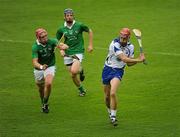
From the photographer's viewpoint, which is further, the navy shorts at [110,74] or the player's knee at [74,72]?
the player's knee at [74,72]

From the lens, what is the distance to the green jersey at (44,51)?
20.6 metres

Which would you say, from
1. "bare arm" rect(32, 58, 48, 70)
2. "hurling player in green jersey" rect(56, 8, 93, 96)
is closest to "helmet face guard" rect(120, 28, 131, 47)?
"bare arm" rect(32, 58, 48, 70)

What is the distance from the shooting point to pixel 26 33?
3134 cm

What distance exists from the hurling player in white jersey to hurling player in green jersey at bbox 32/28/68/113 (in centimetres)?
182

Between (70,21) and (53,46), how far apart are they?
2.25m

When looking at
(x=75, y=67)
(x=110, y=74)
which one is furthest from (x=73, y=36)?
(x=110, y=74)

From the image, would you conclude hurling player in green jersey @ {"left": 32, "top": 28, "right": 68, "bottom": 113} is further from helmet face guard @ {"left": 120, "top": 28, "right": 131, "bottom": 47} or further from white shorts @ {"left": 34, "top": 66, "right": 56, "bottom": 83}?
helmet face guard @ {"left": 120, "top": 28, "right": 131, "bottom": 47}

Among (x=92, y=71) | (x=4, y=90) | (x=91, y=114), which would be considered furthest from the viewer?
(x=92, y=71)

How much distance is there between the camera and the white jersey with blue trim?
19.3 meters

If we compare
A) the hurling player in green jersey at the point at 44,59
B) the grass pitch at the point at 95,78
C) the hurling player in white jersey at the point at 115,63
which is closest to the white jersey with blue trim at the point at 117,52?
the hurling player in white jersey at the point at 115,63

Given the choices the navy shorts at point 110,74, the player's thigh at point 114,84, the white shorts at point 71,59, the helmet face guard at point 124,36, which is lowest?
the player's thigh at point 114,84

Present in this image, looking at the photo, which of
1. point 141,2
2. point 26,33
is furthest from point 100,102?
point 141,2

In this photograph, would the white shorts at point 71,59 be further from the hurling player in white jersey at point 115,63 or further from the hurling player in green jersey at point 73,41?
the hurling player in white jersey at point 115,63

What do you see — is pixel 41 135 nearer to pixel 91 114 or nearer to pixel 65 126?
pixel 65 126
